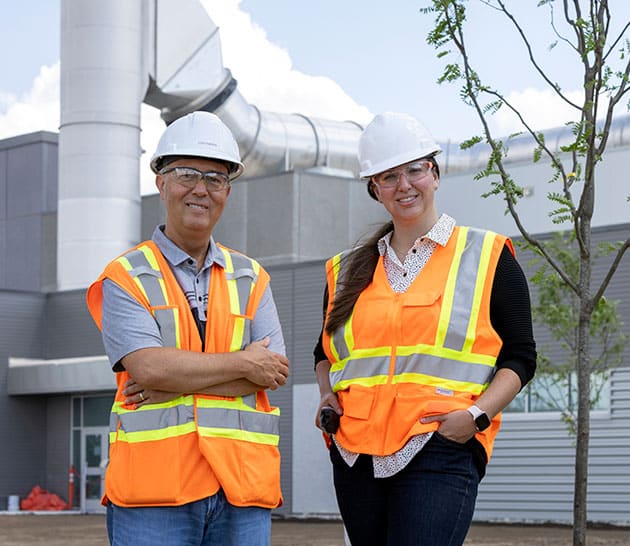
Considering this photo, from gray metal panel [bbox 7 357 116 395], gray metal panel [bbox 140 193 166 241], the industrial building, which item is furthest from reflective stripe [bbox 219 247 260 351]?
gray metal panel [bbox 140 193 166 241]

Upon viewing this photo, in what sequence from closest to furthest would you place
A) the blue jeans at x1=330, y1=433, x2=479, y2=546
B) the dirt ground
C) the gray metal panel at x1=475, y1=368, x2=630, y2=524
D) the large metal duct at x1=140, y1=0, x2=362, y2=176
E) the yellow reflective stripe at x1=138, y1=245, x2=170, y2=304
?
the blue jeans at x1=330, y1=433, x2=479, y2=546 < the yellow reflective stripe at x1=138, y1=245, x2=170, y2=304 < the dirt ground < the gray metal panel at x1=475, y1=368, x2=630, y2=524 < the large metal duct at x1=140, y1=0, x2=362, y2=176

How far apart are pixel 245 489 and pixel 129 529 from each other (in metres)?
0.37

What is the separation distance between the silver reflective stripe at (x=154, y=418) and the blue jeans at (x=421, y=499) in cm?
56

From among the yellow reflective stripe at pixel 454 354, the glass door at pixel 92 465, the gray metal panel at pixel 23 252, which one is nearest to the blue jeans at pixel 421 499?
the yellow reflective stripe at pixel 454 354

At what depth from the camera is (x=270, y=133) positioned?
3434cm

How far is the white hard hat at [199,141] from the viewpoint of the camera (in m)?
4.19

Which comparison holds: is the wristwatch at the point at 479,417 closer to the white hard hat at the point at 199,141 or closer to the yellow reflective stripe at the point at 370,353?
the yellow reflective stripe at the point at 370,353

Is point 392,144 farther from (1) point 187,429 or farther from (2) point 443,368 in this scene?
(1) point 187,429

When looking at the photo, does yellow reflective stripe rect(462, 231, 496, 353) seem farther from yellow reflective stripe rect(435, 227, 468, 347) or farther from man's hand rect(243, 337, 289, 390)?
man's hand rect(243, 337, 289, 390)

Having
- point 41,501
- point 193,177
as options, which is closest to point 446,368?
point 193,177

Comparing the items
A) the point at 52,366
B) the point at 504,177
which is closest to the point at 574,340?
the point at 504,177

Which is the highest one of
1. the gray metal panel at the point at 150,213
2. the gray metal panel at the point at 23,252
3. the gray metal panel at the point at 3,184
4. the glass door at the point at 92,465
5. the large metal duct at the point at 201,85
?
the large metal duct at the point at 201,85

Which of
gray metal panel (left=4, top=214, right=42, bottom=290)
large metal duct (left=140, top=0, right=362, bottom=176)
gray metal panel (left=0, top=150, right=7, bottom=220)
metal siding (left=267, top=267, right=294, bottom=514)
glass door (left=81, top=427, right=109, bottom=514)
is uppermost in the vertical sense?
large metal duct (left=140, top=0, right=362, bottom=176)

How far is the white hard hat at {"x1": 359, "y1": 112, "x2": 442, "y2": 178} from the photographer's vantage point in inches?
165
